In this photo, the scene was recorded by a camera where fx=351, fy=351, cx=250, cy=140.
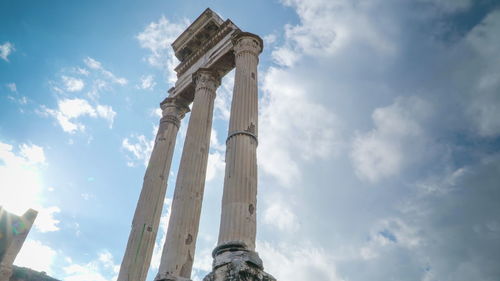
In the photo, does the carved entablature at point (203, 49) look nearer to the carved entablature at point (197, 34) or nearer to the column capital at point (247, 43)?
the carved entablature at point (197, 34)

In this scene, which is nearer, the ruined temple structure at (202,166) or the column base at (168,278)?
the ruined temple structure at (202,166)

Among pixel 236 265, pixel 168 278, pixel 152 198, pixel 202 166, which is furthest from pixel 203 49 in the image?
pixel 236 265

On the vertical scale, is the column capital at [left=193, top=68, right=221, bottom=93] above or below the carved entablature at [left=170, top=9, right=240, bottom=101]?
below

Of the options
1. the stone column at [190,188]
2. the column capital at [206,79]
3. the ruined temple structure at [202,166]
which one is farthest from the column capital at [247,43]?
the stone column at [190,188]

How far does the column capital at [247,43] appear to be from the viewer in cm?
1396

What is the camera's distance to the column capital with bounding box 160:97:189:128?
17.1 metres

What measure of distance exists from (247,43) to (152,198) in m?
7.38

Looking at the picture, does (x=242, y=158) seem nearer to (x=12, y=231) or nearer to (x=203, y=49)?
(x=12, y=231)

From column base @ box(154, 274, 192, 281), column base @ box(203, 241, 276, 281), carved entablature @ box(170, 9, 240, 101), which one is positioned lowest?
column base @ box(203, 241, 276, 281)

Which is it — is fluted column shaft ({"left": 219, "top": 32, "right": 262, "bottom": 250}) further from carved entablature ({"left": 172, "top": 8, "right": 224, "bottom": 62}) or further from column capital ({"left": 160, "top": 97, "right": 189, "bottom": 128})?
column capital ({"left": 160, "top": 97, "right": 189, "bottom": 128})

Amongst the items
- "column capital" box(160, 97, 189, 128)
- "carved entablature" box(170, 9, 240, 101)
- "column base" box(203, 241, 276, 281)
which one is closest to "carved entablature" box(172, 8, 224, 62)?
"carved entablature" box(170, 9, 240, 101)

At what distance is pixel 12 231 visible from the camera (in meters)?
5.69

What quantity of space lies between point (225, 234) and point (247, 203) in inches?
41.5

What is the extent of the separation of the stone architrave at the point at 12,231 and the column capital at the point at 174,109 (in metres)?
8.48
